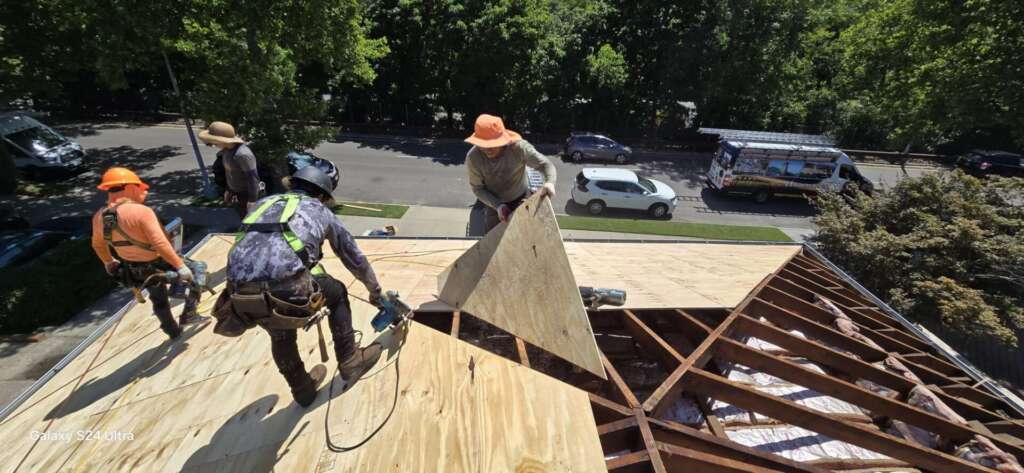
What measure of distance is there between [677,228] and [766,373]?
11.6m

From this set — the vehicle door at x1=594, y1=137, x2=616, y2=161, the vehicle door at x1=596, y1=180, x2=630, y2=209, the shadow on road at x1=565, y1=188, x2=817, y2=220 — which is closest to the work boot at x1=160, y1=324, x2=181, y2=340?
the shadow on road at x1=565, y1=188, x2=817, y2=220

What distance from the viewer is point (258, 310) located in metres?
2.56

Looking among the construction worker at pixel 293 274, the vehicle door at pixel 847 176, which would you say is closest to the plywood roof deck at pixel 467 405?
the construction worker at pixel 293 274

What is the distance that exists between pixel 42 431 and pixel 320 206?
260 cm

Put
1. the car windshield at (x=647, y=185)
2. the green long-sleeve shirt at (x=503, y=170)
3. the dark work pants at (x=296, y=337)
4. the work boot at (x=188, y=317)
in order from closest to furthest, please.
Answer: the dark work pants at (x=296, y=337) < the work boot at (x=188, y=317) < the green long-sleeve shirt at (x=503, y=170) < the car windshield at (x=647, y=185)

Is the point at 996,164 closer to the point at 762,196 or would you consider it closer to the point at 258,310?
the point at 762,196

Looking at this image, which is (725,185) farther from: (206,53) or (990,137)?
(990,137)

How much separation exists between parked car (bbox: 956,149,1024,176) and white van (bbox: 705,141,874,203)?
41.6ft

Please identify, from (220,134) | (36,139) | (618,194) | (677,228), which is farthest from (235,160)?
(36,139)

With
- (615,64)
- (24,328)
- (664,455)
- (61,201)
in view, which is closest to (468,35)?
(615,64)

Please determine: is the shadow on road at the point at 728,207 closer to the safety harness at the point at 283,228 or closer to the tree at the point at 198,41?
the tree at the point at 198,41

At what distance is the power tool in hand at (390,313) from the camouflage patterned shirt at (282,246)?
61 centimetres

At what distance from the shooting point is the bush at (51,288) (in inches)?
326

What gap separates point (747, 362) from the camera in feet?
12.9
